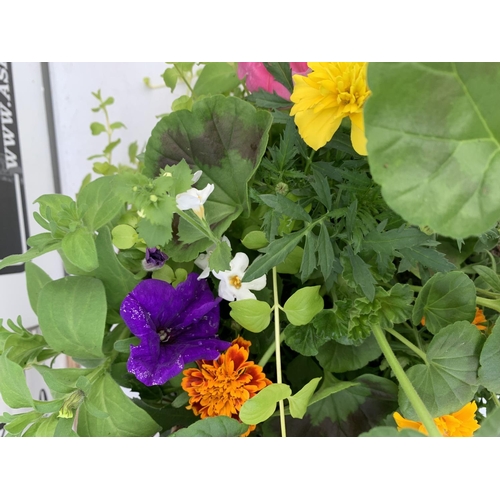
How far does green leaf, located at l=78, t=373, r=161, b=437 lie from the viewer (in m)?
0.34

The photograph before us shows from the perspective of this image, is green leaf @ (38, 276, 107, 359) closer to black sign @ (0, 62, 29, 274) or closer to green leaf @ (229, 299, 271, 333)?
green leaf @ (229, 299, 271, 333)

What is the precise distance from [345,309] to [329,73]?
164mm

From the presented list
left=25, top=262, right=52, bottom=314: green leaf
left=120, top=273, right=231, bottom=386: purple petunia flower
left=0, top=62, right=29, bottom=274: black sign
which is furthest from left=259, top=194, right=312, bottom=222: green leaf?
left=0, top=62, right=29, bottom=274: black sign

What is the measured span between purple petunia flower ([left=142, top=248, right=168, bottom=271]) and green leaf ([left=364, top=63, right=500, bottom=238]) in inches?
8.2

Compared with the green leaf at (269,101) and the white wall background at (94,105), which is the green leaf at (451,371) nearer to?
the green leaf at (269,101)

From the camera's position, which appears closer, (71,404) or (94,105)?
(71,404)

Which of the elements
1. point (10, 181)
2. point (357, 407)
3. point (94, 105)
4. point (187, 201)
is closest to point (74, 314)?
Answer: point (187, 201)

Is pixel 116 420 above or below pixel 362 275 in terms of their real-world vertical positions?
below

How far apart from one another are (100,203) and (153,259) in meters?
0.06

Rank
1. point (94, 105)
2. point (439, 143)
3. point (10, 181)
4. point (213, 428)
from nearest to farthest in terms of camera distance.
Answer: point (439, 143), point (213, 428), point (10, 181), point (94, 105)

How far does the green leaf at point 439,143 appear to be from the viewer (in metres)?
0.21

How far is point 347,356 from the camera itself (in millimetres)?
388

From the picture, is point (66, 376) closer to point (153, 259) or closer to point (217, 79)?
point (153, 259)
